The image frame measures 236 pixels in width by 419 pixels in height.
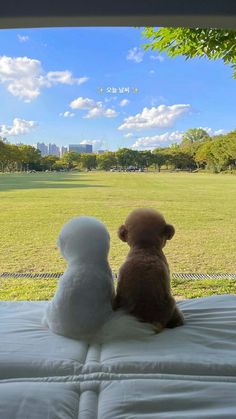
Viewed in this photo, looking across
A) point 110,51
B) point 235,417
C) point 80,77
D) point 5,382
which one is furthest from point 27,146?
point 235,417

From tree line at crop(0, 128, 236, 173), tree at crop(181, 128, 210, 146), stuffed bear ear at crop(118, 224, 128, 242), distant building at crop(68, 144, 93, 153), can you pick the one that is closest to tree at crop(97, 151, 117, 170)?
tree line at crop(0, 128, 236, 173)

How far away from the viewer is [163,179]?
3.38 m

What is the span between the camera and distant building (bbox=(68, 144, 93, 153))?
107 inches

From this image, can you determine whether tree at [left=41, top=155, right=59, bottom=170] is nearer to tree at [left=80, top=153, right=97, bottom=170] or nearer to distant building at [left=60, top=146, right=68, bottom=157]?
distant building at [left=60, top=146, right=68, bottom=157]

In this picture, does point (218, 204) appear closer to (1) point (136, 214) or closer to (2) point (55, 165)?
(2) point (55, 165)

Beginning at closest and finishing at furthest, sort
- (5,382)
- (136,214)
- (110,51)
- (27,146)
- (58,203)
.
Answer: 1. (5,382)
2. (136,214)
3. (110,51)
4. (27,146)
5. (58,203)

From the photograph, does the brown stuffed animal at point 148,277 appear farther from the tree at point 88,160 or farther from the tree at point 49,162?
the tree at point 49,162

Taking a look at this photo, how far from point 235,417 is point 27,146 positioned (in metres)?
2.33

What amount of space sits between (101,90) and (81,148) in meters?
0.41

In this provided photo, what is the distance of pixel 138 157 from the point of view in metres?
2.88

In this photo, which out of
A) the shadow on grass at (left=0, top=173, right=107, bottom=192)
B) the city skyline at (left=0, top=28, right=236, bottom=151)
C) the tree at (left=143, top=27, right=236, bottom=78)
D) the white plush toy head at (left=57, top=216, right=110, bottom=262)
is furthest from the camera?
the shadow on grass at (left=0, top=173, right=107, bottom=192)

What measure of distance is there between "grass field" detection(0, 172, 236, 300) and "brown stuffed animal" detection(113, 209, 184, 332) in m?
0.85

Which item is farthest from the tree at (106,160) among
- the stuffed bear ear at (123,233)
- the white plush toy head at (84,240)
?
the white plush toy head at (84,240)

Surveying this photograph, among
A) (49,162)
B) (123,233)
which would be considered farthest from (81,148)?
(123,233)
